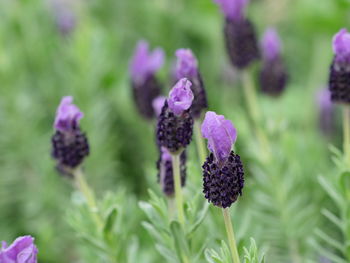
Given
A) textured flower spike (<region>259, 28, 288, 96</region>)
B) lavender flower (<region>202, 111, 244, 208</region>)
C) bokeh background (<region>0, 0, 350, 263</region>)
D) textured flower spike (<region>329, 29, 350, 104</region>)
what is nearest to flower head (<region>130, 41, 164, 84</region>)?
bokeh background (<region>0, 0, 350, 263</region>)

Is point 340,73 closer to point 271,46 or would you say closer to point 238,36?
point 238,36

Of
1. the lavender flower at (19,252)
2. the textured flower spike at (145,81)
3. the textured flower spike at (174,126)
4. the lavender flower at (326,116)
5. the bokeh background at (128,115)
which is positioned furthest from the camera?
the lavender flower at (326,116)

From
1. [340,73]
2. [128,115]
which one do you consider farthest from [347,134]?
[128,115]

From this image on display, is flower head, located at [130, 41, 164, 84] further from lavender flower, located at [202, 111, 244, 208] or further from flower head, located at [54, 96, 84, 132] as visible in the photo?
lavender flower, located at [202, 111, 244, 208]

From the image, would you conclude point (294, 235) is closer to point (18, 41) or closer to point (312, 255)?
point (312, 255)

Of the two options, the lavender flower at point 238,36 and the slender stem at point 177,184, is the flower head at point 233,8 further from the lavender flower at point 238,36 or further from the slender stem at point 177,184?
the slender stem at point 177,184

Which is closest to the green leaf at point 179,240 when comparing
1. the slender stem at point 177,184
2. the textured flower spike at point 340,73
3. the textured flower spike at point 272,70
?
the slender stem at point 177,184

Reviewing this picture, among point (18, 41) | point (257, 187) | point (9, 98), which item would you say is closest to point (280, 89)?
point (257, 187)
